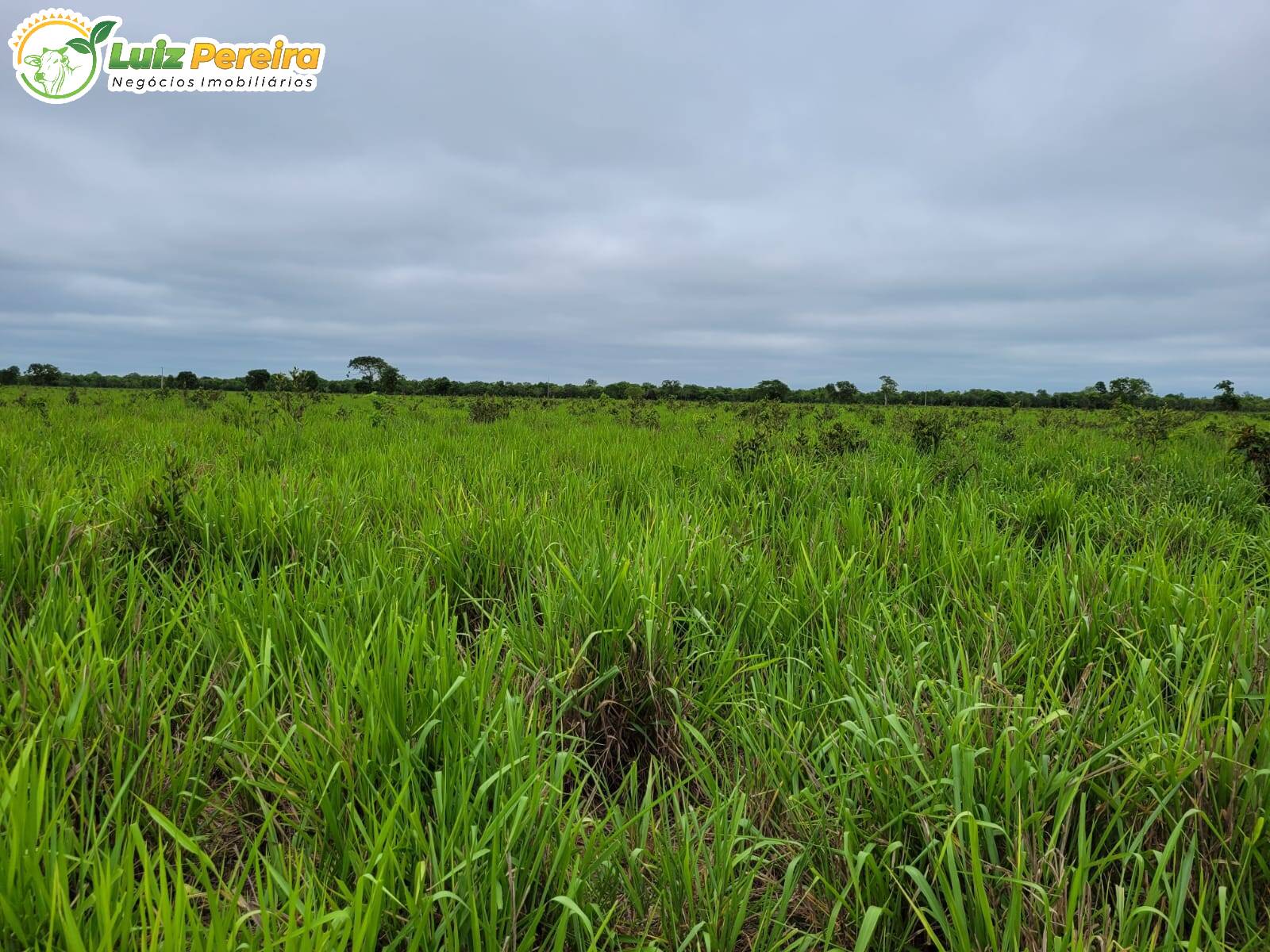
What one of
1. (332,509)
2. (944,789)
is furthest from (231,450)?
(944,789)

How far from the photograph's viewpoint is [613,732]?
6.86 ft

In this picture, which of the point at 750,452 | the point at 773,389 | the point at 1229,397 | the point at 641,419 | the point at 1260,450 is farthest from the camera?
the point at 773,389

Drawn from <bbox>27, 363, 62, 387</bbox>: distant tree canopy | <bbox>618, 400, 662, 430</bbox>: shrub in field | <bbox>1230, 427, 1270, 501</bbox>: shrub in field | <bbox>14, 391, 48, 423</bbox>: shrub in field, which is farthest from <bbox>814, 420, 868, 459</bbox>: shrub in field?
<bbox>27, 363, 62, 387</bbox>: distant tree canopy

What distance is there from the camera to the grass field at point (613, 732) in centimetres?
125

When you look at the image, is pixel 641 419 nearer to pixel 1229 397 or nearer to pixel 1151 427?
pixel 1151 427

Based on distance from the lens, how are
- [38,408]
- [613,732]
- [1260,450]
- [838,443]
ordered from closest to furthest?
Answer: [613,732] < [1260,450] < [838,443] < [38,408]

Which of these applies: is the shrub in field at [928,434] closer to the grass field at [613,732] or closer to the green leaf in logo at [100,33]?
the grass field at [613,732]

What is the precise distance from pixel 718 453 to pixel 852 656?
192 inches

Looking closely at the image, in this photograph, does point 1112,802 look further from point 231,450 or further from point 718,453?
point 231,450

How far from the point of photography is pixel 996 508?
4297 millimetres

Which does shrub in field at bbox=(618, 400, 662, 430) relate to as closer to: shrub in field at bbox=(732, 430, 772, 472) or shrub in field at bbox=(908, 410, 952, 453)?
shrub in field at bbox=(908, 410, 952, 453)

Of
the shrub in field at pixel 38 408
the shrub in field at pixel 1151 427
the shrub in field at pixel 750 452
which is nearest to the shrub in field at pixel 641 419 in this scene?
the shrub in field at pixel 750 452

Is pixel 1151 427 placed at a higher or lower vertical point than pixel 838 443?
higher

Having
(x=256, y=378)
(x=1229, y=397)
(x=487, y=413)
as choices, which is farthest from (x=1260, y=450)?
(x=256, y=378)
